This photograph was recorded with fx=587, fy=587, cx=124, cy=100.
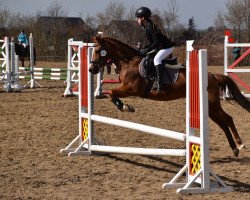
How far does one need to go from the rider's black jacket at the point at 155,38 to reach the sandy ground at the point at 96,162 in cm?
142

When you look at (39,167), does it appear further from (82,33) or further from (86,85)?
(82,33)

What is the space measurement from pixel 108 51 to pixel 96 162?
174cm

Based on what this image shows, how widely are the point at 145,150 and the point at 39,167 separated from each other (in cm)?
127

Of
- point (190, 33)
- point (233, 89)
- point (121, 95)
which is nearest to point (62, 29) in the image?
point (190, 33)

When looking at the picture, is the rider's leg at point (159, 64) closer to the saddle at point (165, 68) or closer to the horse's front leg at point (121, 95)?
the saddle at point (165, 68)

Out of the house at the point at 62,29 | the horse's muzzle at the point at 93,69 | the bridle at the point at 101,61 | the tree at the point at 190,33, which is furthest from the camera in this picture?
the tree at the point at 190,33

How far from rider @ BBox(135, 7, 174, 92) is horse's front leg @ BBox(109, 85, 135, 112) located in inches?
16.8

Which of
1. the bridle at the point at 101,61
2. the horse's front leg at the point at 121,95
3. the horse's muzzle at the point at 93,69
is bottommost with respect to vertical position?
the horse's front leg at the point at 121,95

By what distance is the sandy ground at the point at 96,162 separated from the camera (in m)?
5.60

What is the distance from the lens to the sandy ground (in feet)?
18.4

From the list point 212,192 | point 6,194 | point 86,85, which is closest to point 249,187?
point 212,192

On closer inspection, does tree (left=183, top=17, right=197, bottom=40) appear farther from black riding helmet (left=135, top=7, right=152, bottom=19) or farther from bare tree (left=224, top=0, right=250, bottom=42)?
black riding helmet (left=135, top=7, right=152, bottom=19)

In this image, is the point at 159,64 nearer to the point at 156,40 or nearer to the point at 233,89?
the point at 156,40

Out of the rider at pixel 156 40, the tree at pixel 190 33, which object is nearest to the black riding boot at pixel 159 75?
the rider at pixel 156 40
